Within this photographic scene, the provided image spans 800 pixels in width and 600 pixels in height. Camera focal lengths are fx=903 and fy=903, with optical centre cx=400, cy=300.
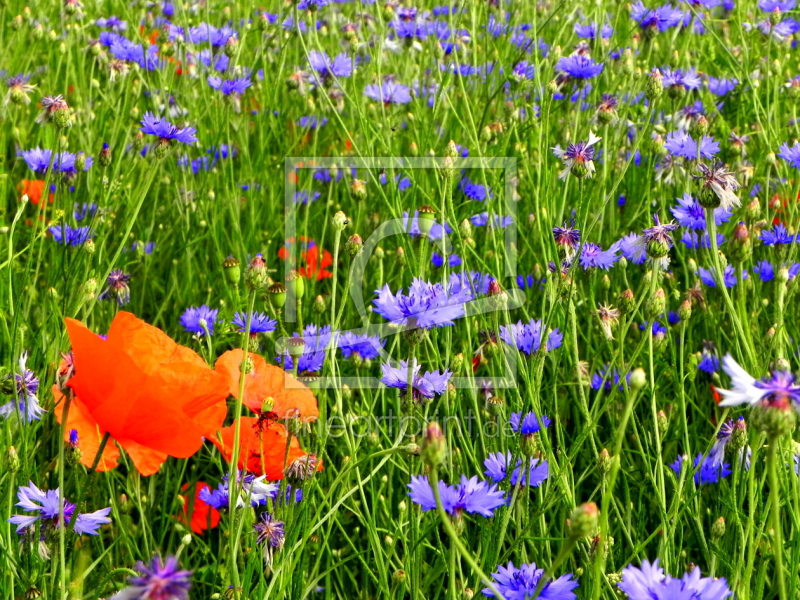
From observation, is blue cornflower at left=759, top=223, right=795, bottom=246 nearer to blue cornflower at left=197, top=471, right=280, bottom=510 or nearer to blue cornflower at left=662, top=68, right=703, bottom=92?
blue cornflower at left=662, top=68, right=703, bottom=92

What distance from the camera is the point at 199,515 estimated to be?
1251mm

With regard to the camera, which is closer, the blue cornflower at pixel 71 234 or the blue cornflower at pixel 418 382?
the blue cornflower at pixel 418 382

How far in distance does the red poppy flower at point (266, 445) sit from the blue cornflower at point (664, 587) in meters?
0.46

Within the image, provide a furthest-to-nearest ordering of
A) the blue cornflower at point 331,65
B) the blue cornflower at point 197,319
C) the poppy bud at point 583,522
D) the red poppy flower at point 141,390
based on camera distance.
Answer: the blue cornflower at point 331,65 → the blue cornflower at point 197,319 → the red poppy flower at point 141,390 → the poppy bud at point 583,522

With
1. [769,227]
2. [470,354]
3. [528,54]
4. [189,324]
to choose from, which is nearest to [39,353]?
[189,324]

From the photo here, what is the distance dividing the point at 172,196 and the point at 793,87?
4.31 feet

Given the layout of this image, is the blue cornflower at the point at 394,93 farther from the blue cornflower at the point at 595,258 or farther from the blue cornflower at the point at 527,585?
the blue cornflower at the point at 527,585

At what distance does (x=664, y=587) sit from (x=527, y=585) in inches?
10.2

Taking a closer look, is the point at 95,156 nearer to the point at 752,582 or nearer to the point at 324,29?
the point at 324,29

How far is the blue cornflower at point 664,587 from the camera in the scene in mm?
604

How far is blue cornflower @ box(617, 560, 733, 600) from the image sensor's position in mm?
604

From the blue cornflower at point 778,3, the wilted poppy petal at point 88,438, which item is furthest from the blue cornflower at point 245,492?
the blue cornflower at point 778,3

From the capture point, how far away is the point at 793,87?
1.72m

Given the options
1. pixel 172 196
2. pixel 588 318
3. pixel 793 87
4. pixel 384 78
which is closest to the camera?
pixel 588 318
